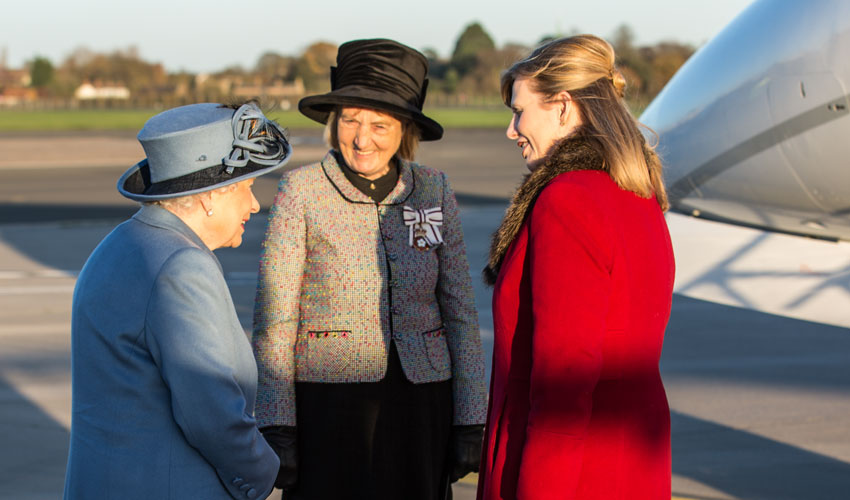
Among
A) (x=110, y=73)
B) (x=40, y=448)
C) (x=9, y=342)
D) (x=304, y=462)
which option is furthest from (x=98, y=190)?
(x=110, y=73)

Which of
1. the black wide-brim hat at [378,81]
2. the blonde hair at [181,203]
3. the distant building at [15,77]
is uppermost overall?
the distant building at [15,77]

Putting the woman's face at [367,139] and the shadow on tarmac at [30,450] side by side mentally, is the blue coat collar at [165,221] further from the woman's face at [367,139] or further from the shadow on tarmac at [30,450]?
the shadow on tarmac at [30,450]

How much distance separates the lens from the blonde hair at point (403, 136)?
3064mm

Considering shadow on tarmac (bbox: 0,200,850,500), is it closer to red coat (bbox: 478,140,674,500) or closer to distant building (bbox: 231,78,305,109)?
red coat (bbox: 478,140,674,500)

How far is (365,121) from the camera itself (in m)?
2.94

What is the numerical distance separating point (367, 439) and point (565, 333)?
1.08 meters

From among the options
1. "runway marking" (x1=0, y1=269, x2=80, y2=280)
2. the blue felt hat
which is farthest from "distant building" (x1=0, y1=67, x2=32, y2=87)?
the blue felt hat

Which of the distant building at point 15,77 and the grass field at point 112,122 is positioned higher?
the distant building at point 15,77

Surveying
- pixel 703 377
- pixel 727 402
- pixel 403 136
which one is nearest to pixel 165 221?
pixel 403 136

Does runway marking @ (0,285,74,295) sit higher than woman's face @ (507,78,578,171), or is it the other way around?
woman's face @ (507,78,578,171)

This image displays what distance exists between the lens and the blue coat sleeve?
6.05ft

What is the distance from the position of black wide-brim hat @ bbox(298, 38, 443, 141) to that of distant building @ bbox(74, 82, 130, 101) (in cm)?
13493

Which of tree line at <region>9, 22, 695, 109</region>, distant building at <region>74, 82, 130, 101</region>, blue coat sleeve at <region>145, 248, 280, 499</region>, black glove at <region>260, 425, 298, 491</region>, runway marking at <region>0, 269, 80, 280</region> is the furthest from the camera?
distant building at <region>74, 82, 130, 101</region>

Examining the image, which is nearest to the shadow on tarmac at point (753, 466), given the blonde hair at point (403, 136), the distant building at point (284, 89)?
the blonde hair at point (403, 136)
